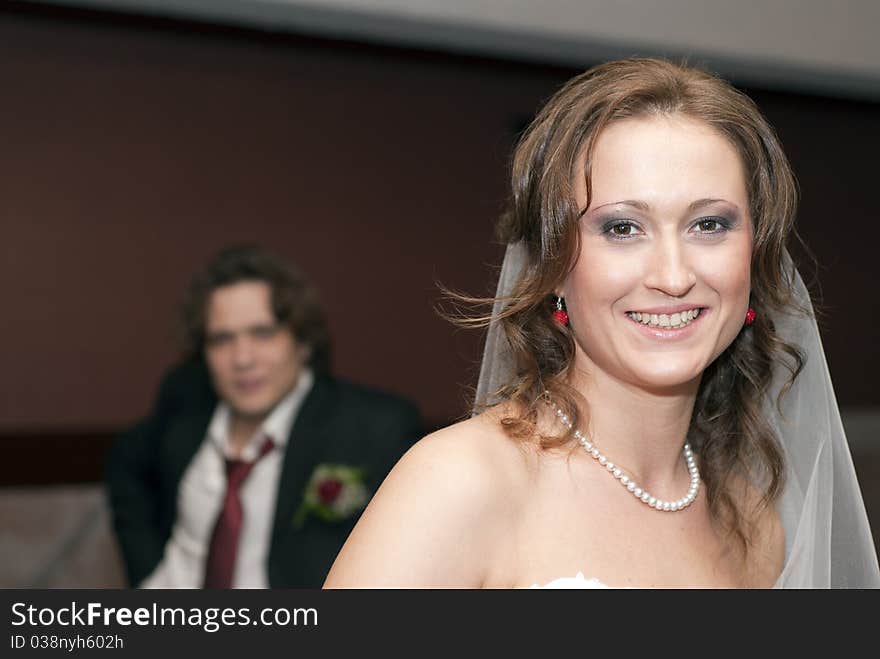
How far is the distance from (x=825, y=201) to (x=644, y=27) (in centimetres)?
186

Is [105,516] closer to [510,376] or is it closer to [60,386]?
[60,386]

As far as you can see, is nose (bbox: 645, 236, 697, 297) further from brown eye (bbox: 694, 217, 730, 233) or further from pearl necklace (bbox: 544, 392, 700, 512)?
pearl necklace (bbox: 544, 392, 700, 512)

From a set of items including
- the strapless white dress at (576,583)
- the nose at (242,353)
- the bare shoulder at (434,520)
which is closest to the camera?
the bare shoulder at (434,520)

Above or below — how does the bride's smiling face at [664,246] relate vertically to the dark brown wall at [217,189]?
below

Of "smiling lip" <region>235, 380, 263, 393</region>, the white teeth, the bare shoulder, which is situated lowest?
the bare shoulder

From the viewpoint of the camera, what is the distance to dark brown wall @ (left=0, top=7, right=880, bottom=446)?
14.3 feet

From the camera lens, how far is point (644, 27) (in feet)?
15.1

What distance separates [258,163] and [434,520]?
364 cm

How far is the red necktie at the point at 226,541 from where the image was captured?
3012 millimetres

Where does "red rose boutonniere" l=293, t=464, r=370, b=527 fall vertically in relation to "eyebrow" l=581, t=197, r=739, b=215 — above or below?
above

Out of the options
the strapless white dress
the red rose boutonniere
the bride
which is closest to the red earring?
the bride

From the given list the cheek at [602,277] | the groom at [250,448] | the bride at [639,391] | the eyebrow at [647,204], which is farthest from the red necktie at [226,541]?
the eyebrow at [647,204]

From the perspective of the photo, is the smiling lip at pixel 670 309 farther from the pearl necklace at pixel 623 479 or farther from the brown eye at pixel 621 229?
the pearl necklace at pixel 623 479
